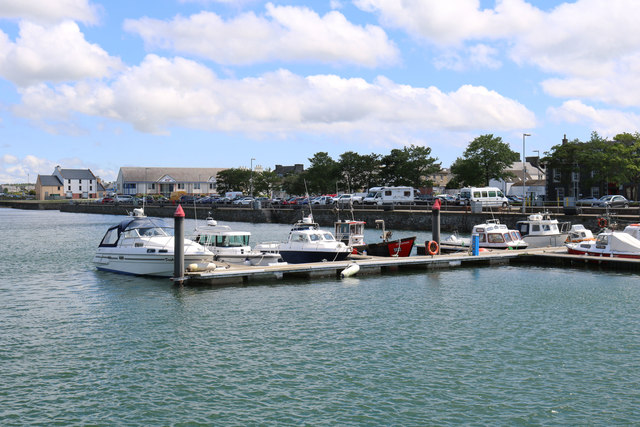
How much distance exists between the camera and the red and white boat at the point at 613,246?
39219 millimetres

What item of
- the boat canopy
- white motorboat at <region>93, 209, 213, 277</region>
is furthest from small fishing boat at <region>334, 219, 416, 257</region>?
the boat canopy

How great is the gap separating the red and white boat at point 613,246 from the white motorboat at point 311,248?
15666 millimetres

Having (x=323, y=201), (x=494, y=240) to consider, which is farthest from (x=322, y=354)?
(x=323, y=201)

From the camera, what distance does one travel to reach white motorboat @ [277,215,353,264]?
127 ft

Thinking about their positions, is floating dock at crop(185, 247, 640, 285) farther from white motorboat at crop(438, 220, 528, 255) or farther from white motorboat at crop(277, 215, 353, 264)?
white motorboat at crop(438, 220, 528, 255)

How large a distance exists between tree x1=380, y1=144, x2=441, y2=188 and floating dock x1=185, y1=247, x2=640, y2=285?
8019cm

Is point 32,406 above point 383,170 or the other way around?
the other way around

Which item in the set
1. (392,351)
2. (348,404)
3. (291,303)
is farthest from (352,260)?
(348,404)

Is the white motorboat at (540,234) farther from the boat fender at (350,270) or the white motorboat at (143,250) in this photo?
the white motorboat at (143,250)

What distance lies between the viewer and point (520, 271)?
39750 mm

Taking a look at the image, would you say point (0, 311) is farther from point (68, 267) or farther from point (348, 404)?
point (348, 404)

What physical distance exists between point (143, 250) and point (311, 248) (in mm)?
10164

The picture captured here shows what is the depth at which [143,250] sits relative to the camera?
1446 inches

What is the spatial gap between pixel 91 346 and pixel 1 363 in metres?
2.93
